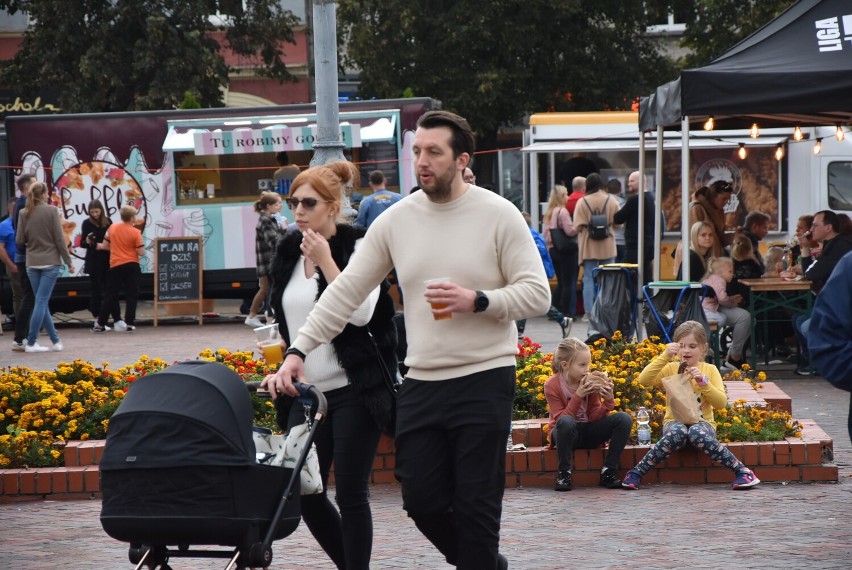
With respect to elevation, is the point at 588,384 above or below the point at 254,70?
below

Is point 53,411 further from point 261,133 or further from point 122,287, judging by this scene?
point 261,133

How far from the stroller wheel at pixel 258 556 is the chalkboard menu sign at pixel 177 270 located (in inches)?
611

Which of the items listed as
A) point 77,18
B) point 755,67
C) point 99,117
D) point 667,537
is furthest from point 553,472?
point 77,18

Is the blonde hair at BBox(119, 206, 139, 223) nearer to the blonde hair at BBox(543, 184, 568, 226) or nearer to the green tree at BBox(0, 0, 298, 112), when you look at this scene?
the blonde hair at BBox(543, 184, 568, 226)

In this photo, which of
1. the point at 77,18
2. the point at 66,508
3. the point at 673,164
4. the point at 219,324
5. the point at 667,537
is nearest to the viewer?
the point at 667,537

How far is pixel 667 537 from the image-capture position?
6.51 metres

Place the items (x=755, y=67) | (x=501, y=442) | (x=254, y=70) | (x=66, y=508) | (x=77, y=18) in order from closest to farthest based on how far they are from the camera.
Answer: (x=501, y=442) → (x=66, y=508) → (x=755, y=67) → (x=77, y=18) → (x=254, y=70)

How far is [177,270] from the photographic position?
767 inches

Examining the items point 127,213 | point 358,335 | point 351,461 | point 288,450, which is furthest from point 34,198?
point 288,450

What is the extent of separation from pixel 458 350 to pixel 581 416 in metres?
3.41

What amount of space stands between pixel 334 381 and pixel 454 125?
1.12 meters

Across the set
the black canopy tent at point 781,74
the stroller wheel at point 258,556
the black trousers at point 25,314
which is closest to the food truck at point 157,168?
the black trousers at point 25,314

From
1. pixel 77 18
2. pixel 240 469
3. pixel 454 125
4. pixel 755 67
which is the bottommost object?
pixel 240 469

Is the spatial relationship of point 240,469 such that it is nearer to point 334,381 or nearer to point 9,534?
point 334,381
